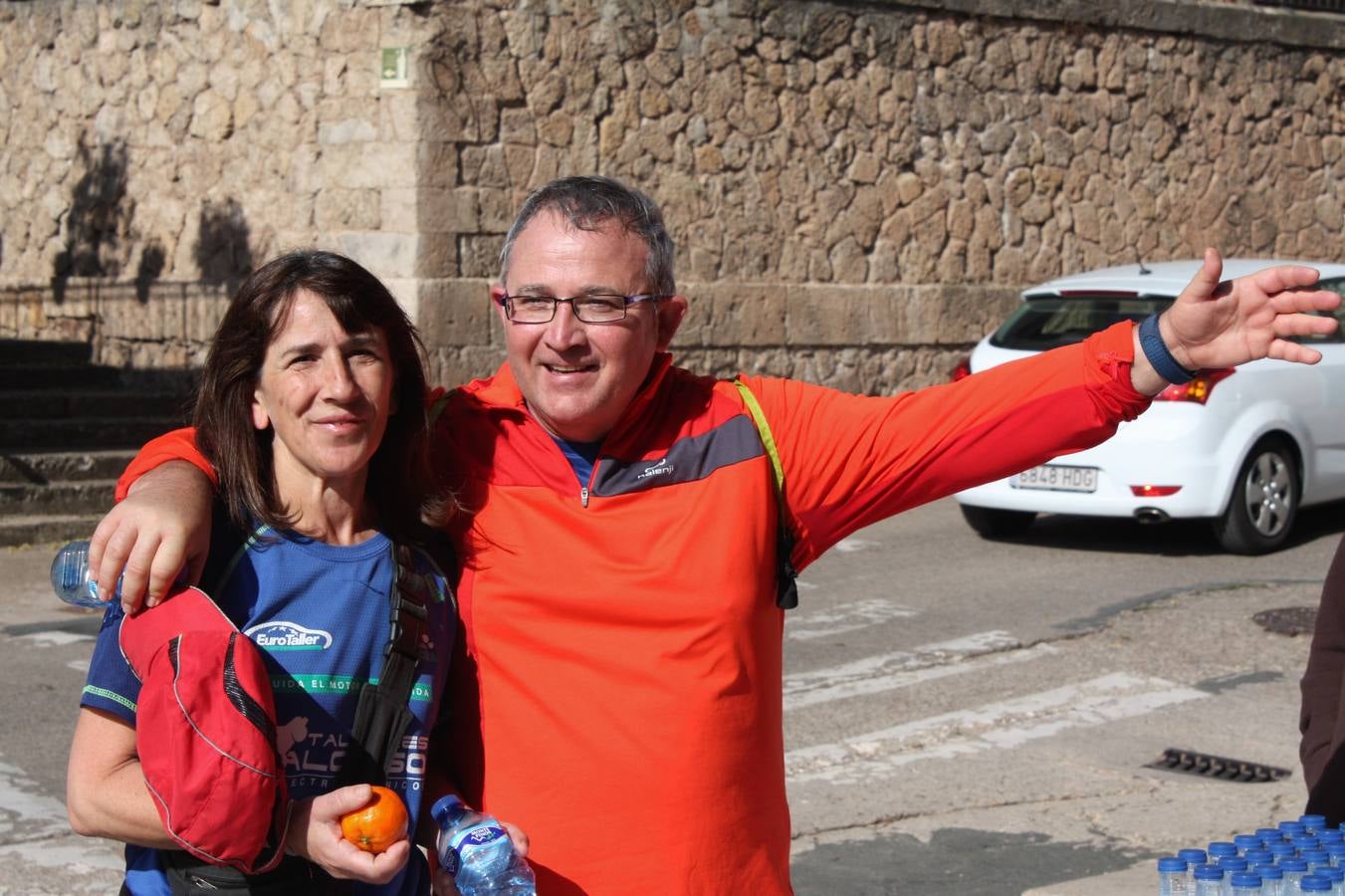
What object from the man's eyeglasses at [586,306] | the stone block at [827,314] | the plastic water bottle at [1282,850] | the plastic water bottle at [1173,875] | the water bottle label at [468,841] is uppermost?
the man's eyeglasses at [586,306]

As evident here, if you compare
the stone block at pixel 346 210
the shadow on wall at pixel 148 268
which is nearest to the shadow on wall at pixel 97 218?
the shadow on wall at pixel 148 268

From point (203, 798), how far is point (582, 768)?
2.01 feet

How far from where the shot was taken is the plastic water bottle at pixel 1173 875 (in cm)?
260

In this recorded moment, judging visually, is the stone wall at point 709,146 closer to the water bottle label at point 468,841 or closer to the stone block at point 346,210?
the stone block at point 346,210

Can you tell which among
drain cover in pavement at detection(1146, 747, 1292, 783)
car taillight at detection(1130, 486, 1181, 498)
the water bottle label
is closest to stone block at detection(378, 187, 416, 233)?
car taillight at detection(1130, 486, 1181, 498)

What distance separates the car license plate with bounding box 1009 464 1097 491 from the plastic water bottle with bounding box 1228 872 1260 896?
734cm

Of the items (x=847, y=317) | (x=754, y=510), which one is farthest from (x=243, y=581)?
(x=847, y=317)

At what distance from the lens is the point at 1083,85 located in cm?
1598

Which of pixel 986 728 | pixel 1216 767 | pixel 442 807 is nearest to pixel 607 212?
pixel 442 807

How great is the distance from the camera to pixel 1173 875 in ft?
8.61

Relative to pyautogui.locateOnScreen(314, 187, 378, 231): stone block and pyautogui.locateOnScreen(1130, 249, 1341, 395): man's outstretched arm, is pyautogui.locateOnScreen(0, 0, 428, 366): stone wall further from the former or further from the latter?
pyautogui.locateOnScreen(1130, 249, 1341, 395): man's outstretched arm

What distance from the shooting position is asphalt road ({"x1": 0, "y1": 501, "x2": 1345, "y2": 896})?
523cm

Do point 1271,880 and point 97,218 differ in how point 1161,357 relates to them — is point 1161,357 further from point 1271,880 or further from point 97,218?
point 97,218

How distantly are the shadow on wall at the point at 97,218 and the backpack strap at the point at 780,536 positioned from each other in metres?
12.8
